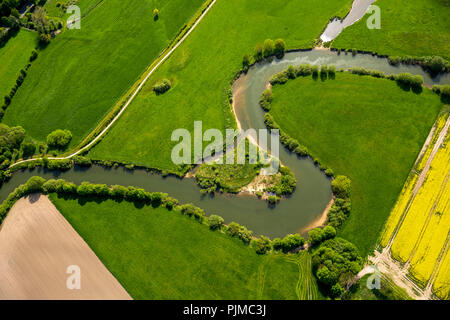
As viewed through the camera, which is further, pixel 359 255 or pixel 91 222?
pixel 91 222

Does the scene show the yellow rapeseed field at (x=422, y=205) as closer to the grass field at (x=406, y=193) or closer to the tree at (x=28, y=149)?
the grass field at (x=406, y=193)

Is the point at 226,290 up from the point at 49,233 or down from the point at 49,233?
down

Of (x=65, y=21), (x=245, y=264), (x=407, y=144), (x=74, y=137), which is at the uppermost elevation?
(x=65, y=21)

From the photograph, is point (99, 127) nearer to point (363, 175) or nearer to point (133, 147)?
point (133, 147)

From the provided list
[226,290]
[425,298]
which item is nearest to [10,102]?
[226,290]

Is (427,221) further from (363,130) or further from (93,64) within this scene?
(93,64)

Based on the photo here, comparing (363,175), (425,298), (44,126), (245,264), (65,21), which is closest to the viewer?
(425,298)

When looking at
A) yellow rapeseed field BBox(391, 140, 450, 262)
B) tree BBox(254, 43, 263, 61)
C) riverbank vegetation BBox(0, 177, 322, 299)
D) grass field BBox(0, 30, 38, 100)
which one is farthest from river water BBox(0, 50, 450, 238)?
grass field BBox(0, 30, 38, 100)

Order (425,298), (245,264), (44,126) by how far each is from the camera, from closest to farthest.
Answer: (425,298) → (245,264) → (44,126)
